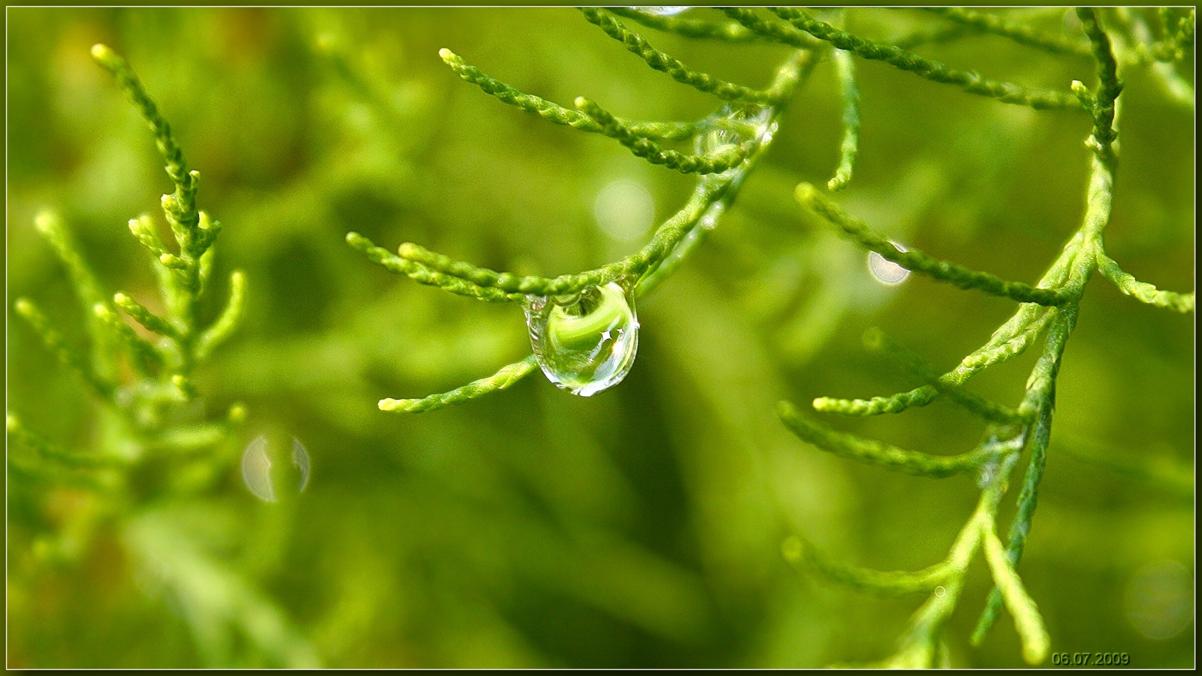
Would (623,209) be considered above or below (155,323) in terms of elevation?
below

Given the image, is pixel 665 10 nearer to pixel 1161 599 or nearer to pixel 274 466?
pixel 274 466

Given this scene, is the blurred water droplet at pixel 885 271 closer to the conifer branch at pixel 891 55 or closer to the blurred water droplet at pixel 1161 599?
the conifer branch at pixel 891 55

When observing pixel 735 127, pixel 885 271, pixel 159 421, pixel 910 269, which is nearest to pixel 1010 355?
pixel 910 269

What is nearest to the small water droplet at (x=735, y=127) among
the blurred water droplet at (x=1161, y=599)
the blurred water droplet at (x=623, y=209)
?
the blurred water droplet at (x=623, y=209)

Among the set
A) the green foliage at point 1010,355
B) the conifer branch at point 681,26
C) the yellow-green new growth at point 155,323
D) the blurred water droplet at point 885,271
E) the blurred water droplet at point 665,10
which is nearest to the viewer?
the green foliage at point 1010,355

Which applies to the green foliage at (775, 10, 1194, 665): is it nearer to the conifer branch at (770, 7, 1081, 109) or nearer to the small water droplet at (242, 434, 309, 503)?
the conifer branch at (770, 7, 1081, 109)

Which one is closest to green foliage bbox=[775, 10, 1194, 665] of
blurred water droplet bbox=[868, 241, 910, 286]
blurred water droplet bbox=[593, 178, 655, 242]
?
blurred water droplet bbox=[868, 241, 910, 286]

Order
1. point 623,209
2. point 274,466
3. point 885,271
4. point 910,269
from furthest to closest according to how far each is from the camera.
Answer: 1. point 623,209
2. point 274,466
3. point 885,271
4. point 910,269
